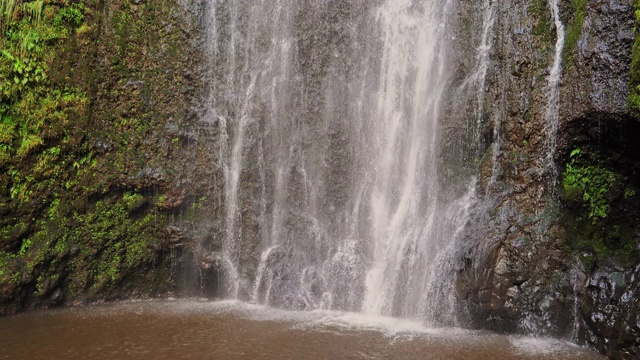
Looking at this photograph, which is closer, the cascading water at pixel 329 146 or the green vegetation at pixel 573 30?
the green vegetation at pixel 573 30

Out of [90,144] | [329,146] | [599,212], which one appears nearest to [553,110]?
[599,212]

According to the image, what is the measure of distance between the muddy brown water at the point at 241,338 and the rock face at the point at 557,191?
446 mm

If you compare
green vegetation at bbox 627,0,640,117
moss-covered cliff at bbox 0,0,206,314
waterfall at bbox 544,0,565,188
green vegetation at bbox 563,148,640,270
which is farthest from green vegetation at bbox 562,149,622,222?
moss-covered cliff at bbox 0,0,206,314

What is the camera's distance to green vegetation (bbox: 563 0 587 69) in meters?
7.32

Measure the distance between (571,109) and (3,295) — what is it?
327 inches

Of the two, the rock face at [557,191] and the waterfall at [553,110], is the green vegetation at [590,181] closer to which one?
the rock face at [557,191]

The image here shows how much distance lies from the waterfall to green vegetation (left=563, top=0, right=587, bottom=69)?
0.25ft

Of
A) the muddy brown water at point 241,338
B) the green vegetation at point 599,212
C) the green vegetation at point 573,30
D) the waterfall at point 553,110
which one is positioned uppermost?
the green vegetation at point 573,30

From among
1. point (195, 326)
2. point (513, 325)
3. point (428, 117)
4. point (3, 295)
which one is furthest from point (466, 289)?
point (3, 295)

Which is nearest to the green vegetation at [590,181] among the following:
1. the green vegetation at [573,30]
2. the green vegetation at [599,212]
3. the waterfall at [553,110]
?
the green vegetation at [599,212]

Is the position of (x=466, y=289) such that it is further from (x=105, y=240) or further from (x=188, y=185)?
(x=105, y=240)

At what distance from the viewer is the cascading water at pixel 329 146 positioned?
8414 mm

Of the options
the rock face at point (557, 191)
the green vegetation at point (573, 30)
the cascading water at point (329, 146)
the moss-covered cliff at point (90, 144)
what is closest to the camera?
the rock face at point (557, 191)

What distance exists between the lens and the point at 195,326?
24.5 ft
